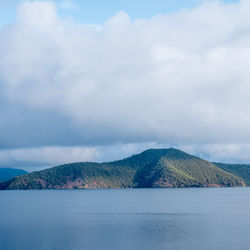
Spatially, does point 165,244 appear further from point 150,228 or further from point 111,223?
point 111,223

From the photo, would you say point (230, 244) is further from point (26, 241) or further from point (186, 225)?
point (26, 241)

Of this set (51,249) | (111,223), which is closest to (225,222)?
(111,223)

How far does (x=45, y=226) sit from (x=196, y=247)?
7192 centimetres

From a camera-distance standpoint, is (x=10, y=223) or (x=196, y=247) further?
(x=10, y=223)

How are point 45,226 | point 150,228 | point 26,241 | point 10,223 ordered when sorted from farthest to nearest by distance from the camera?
1. point 10,223
2. point 45,226
3. point 150,228
4. point 26,241

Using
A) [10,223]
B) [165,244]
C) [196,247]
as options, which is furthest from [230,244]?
[10,223]

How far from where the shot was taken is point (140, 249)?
10550cm

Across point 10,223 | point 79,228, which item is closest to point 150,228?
point 79,228

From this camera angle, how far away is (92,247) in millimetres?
109062

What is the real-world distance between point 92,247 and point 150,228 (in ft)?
135

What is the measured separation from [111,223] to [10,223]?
143ft

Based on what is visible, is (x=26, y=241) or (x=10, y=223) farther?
(x=10, y=223)

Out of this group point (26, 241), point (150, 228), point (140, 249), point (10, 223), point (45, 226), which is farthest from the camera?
point (10, 223)

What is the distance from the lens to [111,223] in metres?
165
